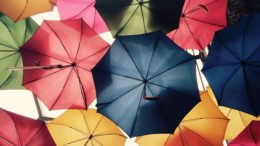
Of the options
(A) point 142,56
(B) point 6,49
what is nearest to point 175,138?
(A) point 142,56

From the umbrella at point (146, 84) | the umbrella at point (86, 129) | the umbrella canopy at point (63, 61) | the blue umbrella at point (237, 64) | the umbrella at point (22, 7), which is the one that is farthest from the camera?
the umbrella at point (22, 7)

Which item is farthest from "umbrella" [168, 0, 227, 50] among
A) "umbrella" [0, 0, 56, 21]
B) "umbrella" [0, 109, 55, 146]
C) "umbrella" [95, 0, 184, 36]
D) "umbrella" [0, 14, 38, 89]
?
"umbrella" [0, 109, 55, 146]

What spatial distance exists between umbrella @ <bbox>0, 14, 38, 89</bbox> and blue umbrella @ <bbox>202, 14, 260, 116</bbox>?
2.75 meters

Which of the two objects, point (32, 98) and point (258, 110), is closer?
point (258, 110)

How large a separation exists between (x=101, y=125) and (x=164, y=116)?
1.19 metres

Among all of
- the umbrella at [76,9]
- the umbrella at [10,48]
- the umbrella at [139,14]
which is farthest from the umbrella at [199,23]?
the umbrella at [10,48]

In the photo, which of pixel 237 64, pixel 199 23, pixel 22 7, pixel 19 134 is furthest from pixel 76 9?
pixel 237 64

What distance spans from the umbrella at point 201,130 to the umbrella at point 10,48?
7.28 ft

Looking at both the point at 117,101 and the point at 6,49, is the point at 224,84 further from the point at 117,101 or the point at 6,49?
the point at 6,49

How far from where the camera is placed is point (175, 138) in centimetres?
434

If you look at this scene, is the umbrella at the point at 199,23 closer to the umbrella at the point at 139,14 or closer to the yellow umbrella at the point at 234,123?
the umbrella at the point at 139,14

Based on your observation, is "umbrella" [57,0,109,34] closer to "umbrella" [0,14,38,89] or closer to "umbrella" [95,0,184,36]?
"umbrella" [95,0,184,36]

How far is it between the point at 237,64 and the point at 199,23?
1112mm

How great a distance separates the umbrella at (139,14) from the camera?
438cm
